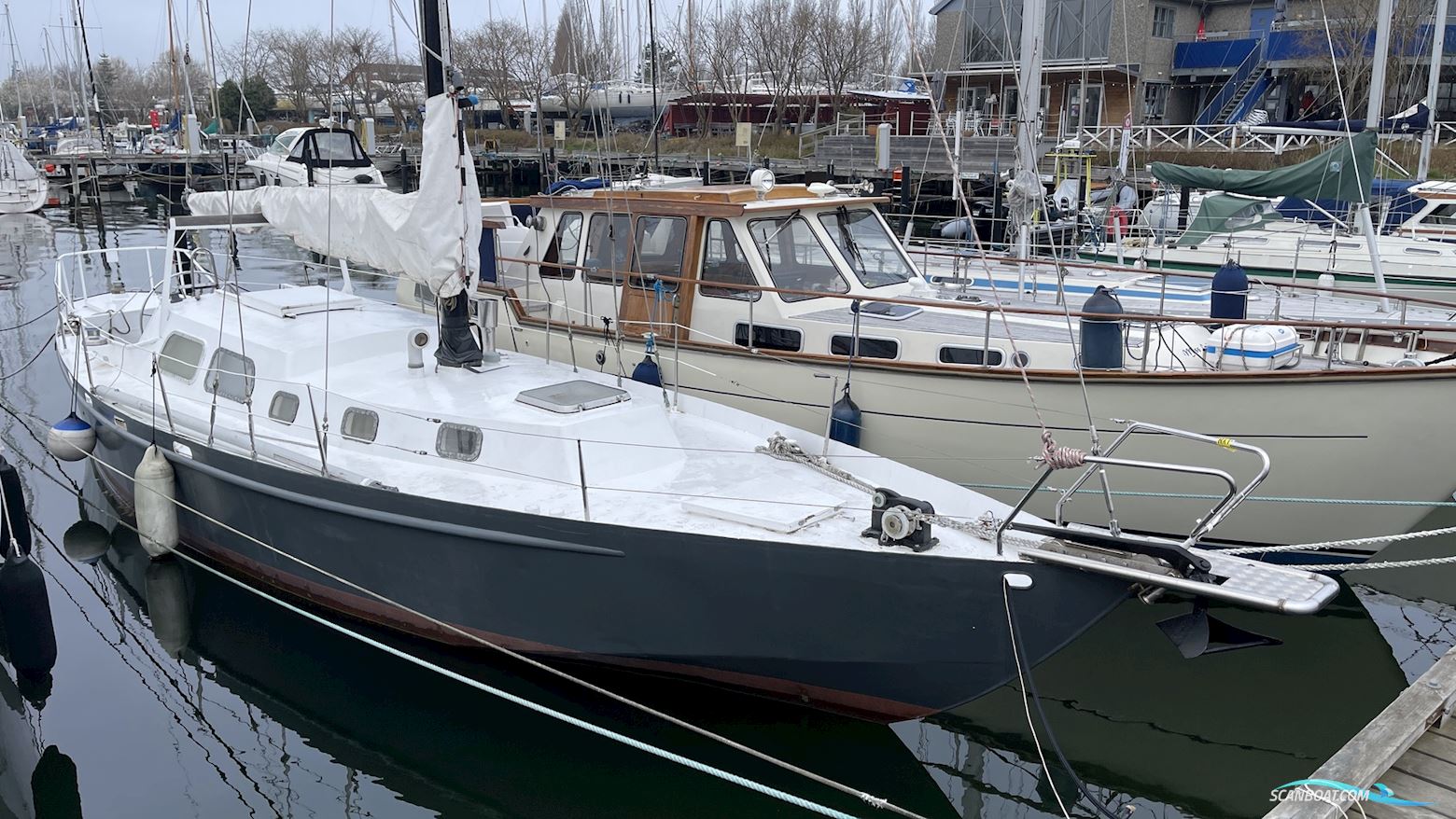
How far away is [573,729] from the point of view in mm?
7051

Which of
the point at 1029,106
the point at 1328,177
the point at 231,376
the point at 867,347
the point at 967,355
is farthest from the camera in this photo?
the point at 1328,177

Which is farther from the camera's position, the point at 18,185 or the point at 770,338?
the point at 18,185

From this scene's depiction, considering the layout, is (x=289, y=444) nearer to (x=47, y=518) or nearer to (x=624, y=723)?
(x=624, y=723)

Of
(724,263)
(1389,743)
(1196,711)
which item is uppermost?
(724,263)

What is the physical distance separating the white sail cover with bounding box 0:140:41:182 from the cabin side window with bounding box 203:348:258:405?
3417 centimetres

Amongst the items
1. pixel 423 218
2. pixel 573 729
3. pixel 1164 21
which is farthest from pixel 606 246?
pixel 1164 21

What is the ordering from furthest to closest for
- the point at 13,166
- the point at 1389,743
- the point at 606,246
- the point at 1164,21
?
1. the point at 1164,21
2. the point at 13,166
3. the point at 606,246
4. the point at 1389,743

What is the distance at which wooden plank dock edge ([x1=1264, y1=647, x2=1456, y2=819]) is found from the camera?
167 inches

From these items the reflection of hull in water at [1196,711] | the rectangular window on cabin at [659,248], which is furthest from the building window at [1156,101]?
the reflection of hull in water at [1196,711]

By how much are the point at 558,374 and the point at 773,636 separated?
323cm

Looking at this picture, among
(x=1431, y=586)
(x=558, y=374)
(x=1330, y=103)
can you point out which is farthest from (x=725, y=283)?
(x=1330, y=103)

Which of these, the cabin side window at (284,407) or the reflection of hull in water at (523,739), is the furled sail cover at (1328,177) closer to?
the reflection of hull in water at (523,739)

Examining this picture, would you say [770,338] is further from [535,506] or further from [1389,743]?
[1389,743]

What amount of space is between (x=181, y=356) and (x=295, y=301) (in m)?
1.04
